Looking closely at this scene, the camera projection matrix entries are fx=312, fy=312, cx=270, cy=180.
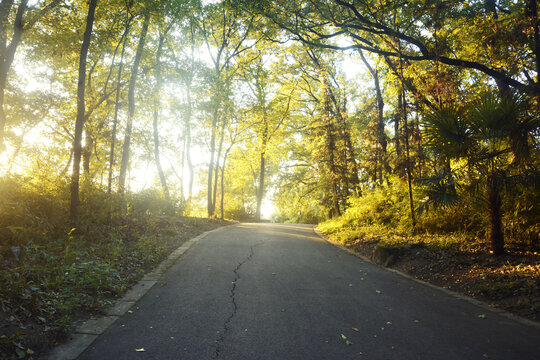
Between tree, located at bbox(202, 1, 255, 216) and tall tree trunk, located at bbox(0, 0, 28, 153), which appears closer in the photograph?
tall tree trunk, located at bbox(0, 0, 28, 153)

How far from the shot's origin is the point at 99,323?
3.77 m

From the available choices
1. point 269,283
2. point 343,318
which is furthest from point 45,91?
point 343,318

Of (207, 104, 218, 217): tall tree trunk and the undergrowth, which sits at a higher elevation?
(207, 104, 218, 217): tall tree trunk

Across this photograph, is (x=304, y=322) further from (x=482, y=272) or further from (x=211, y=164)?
(x=211, y=164)

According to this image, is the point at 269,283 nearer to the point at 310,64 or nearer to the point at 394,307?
the point at 394,307

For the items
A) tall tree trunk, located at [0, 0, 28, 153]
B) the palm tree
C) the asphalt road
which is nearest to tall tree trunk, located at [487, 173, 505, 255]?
the palm tree

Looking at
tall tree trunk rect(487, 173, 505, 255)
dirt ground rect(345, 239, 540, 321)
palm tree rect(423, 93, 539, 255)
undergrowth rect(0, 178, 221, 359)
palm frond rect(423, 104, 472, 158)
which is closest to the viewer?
undergrowth rect(0, 178, 221, 359)

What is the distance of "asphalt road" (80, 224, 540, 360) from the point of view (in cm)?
319

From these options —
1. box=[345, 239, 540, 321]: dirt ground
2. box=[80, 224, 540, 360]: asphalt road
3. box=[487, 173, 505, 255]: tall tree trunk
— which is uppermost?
box=[487, 173, 505, 255]: tall tree trunk

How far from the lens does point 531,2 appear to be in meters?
6.79

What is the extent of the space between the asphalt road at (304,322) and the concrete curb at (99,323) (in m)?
0.10

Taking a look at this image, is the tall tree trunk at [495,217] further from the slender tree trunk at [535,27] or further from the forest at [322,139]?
the slender tree trunk at [535,27]

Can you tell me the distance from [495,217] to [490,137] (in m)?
1.55

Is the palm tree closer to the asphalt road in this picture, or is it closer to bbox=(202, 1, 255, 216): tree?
the asphalt road
